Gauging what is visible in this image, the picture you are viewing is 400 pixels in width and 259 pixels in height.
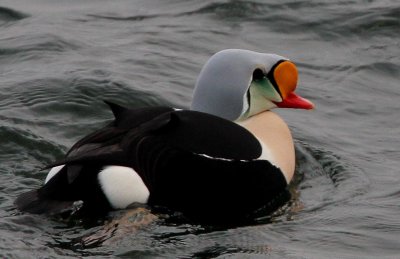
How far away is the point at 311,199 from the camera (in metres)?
6.62

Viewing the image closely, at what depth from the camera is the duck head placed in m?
6.54

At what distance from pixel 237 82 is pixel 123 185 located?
3.36ft

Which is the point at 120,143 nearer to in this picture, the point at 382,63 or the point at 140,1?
the point at 382,63

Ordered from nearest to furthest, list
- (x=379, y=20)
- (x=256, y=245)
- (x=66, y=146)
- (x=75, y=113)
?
(x=256, y=245) → (x=66, y=146) → (x=75, y=113) → (x=379, y=20)

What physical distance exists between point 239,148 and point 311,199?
2.40 ft

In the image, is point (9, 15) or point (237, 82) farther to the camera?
point (9, 15)

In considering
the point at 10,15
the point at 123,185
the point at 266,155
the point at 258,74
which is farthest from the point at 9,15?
the point at 123,185

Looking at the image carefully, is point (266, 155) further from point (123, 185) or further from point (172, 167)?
point (123, 185)

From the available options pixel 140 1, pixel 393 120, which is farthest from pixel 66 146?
pixel 140 1

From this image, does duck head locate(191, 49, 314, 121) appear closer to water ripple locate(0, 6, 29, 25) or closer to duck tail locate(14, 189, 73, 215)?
duck tail locate(14, 189, 73, 215)

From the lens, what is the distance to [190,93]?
8656 mm

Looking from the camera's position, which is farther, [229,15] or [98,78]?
[229,15]

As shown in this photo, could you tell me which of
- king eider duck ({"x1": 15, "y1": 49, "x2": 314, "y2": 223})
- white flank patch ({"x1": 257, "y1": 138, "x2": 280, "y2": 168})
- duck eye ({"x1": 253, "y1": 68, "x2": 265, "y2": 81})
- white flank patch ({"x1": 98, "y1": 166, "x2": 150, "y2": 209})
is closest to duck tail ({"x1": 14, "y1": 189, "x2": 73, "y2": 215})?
king eider duck ({"x1": 15, "y1": 49, "x2": 314, "y2": 223})

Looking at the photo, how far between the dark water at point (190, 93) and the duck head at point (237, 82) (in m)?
0.59
